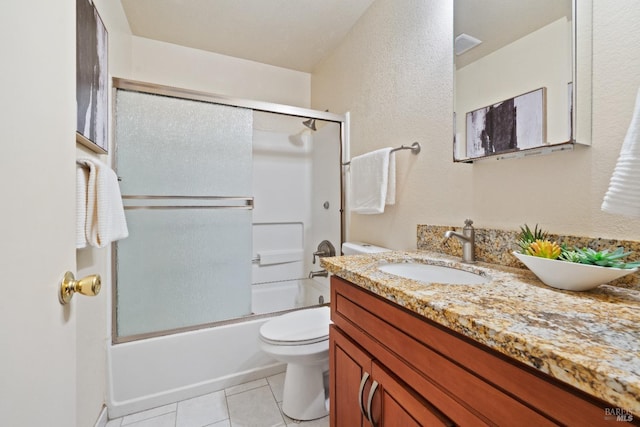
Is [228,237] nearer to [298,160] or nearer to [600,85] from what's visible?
[298,160]

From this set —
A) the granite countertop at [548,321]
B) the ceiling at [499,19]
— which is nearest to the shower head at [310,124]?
the ceiling at [499,19]

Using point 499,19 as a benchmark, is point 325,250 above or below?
below

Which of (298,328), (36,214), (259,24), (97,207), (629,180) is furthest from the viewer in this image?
(259,24)

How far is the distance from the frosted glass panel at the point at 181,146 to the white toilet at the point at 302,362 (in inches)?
37.6

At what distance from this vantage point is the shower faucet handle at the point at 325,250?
7.55 feet

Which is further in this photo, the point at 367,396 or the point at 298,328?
the point at 298,328

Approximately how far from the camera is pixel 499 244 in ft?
3.41

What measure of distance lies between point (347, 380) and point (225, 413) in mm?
920

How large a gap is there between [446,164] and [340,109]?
1.22m

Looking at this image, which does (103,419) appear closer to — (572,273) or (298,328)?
(298,328)

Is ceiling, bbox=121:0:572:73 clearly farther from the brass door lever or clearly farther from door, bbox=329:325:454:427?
the brass door lever

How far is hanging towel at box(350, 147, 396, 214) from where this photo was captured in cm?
155

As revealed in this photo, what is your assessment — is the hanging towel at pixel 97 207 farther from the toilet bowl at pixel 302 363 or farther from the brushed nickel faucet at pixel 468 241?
the brushed nickel faucet at pixel 468 241

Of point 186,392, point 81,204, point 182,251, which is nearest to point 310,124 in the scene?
point 182,251
